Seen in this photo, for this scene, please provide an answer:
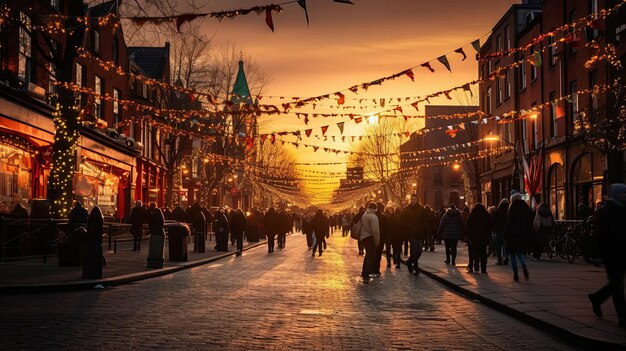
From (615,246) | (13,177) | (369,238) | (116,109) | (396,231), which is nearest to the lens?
(615,246)

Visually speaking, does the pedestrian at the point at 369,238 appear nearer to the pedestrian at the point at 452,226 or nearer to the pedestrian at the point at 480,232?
the pedestrian at the point at 480,232

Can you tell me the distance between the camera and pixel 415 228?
1927 centimetres

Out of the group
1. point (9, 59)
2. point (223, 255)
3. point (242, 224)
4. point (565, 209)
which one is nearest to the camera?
point (9, 59)

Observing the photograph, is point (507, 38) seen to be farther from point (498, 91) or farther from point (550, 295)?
point (550, 295)

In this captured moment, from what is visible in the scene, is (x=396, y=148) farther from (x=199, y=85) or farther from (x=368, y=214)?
(x=368, y=214)

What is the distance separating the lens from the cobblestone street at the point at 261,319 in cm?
853

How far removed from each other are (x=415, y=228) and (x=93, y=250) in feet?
25.4

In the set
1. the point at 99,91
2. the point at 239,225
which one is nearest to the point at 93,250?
the point at 239,225

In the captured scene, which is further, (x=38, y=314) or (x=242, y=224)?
(x=242, y=224)

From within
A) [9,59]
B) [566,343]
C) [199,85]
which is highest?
[199,85]

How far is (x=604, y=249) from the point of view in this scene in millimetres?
9289

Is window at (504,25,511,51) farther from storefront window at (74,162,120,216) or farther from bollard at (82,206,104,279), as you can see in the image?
bollard at (82,206,104,279)

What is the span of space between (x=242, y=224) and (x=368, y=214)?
13.7 m

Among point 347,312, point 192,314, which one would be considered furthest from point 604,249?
point 192,314
